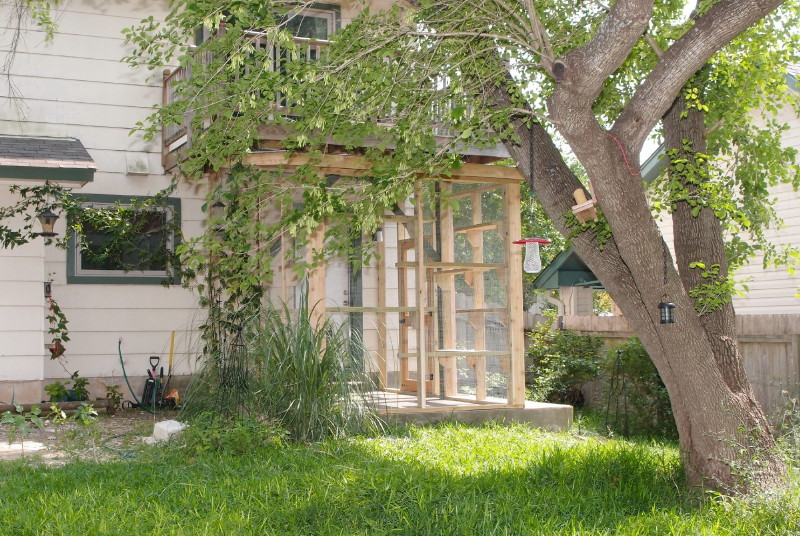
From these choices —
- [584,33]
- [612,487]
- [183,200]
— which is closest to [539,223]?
[183,200]

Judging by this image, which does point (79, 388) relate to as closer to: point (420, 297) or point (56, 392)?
point (56, 392)

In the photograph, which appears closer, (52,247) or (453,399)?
(453,399)

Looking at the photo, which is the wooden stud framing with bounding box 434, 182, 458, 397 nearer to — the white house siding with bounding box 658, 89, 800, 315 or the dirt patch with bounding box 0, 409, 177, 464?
the dirt patch with bounding box 0, 409, 177, 464

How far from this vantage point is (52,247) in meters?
11.4

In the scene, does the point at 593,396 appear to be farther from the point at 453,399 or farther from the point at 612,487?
the point at 612,487

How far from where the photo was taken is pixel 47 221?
34.8 feet

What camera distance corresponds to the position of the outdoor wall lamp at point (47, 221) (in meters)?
10.6

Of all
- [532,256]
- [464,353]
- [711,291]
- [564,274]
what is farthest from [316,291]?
[564,274]

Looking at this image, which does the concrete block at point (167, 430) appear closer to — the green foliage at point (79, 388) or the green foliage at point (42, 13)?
the green foliage at point (79, 388)

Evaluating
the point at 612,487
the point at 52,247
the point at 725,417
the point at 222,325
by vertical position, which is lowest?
the point at 612,487

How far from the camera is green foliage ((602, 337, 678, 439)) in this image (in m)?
9.98

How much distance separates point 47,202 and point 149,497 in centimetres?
618

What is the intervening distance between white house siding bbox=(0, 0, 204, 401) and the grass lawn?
14.3 ft

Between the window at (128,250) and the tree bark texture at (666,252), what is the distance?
707 cm
